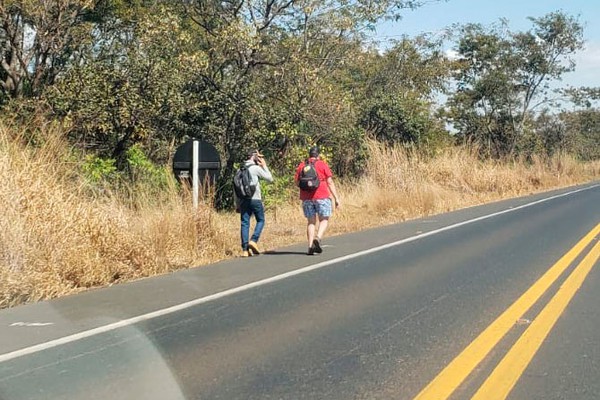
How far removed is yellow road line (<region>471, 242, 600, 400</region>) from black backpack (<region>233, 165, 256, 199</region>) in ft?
16.6

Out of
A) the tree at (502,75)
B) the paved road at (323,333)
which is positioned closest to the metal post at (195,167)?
the paved road at (323,333)

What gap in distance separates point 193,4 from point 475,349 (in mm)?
15636

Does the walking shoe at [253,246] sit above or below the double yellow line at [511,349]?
above

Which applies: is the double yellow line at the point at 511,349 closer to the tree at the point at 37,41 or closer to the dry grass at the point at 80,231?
the dry grass at the point at 80,231

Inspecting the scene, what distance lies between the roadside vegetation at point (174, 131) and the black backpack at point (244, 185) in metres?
0.83

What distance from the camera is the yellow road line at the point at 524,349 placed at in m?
4.90

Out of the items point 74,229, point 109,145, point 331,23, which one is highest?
point 331,23

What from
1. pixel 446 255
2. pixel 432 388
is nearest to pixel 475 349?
pixel 432 388

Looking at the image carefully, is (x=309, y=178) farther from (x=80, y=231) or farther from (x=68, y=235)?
(x=68, y=235)

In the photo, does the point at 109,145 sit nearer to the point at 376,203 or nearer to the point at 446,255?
the point at 376,203

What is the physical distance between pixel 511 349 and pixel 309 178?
20.3 ft

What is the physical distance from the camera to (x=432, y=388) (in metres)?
4.90

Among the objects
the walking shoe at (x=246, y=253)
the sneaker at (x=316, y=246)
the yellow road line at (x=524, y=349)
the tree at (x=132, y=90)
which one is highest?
the tree at (x=132, y=90)

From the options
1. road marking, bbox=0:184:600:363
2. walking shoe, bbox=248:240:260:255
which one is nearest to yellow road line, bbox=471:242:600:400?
road marking, bbox=0:184:600:363
